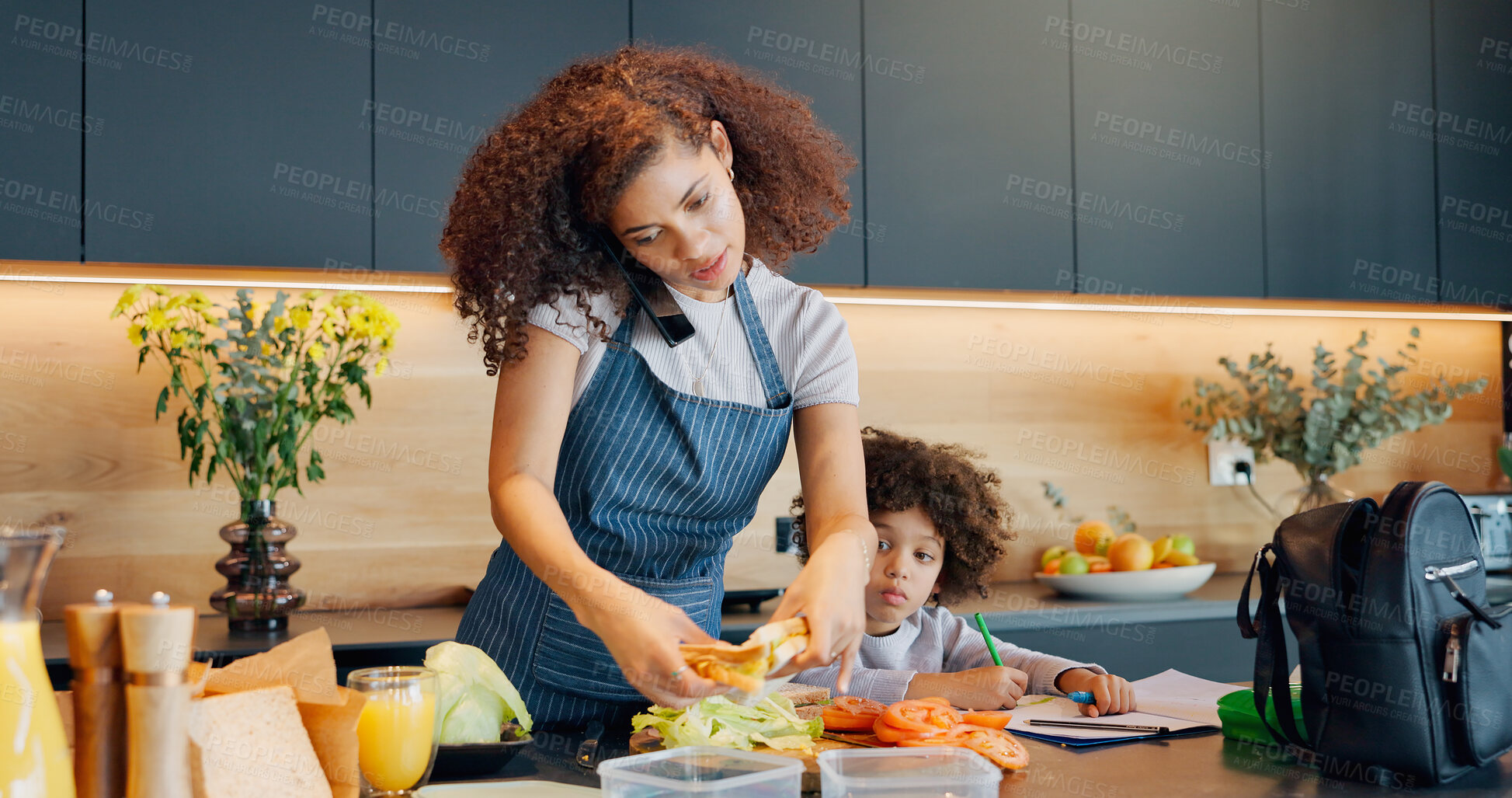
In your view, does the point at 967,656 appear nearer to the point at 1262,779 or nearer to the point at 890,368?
the point at 1262,779

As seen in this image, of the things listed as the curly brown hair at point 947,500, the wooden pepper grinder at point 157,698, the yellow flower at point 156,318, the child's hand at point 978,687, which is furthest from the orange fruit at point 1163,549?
the wooden pepper grinder at point 157,698

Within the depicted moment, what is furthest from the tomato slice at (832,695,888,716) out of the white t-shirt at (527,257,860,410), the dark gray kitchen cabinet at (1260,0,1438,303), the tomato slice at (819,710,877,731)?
the dark gray kitchen cabinet at (1260,0,1438,303)

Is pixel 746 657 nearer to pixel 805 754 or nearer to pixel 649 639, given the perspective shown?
pixel 649 639

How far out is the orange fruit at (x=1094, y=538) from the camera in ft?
9.05

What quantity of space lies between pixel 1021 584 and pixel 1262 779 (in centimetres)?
183

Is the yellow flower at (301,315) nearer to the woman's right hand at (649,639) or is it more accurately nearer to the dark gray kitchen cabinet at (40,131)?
the dark gray kitchen cabinet at (40,131)

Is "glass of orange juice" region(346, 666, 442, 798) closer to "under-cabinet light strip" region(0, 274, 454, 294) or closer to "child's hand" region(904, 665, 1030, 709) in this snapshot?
"child's hand" region(904, 665, 1030, 709)

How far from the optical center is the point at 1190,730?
48.5 inches

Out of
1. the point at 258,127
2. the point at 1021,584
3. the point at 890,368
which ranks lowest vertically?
the point at 1021,584

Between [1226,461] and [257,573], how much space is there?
7.47 feet

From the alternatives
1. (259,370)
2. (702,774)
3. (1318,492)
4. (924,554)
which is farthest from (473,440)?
(1318,492)

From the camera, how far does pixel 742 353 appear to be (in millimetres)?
1446

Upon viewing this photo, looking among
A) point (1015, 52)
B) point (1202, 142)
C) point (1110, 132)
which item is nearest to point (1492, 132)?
point (1202, 142)

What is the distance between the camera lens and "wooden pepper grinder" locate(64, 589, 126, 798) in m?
0.77
